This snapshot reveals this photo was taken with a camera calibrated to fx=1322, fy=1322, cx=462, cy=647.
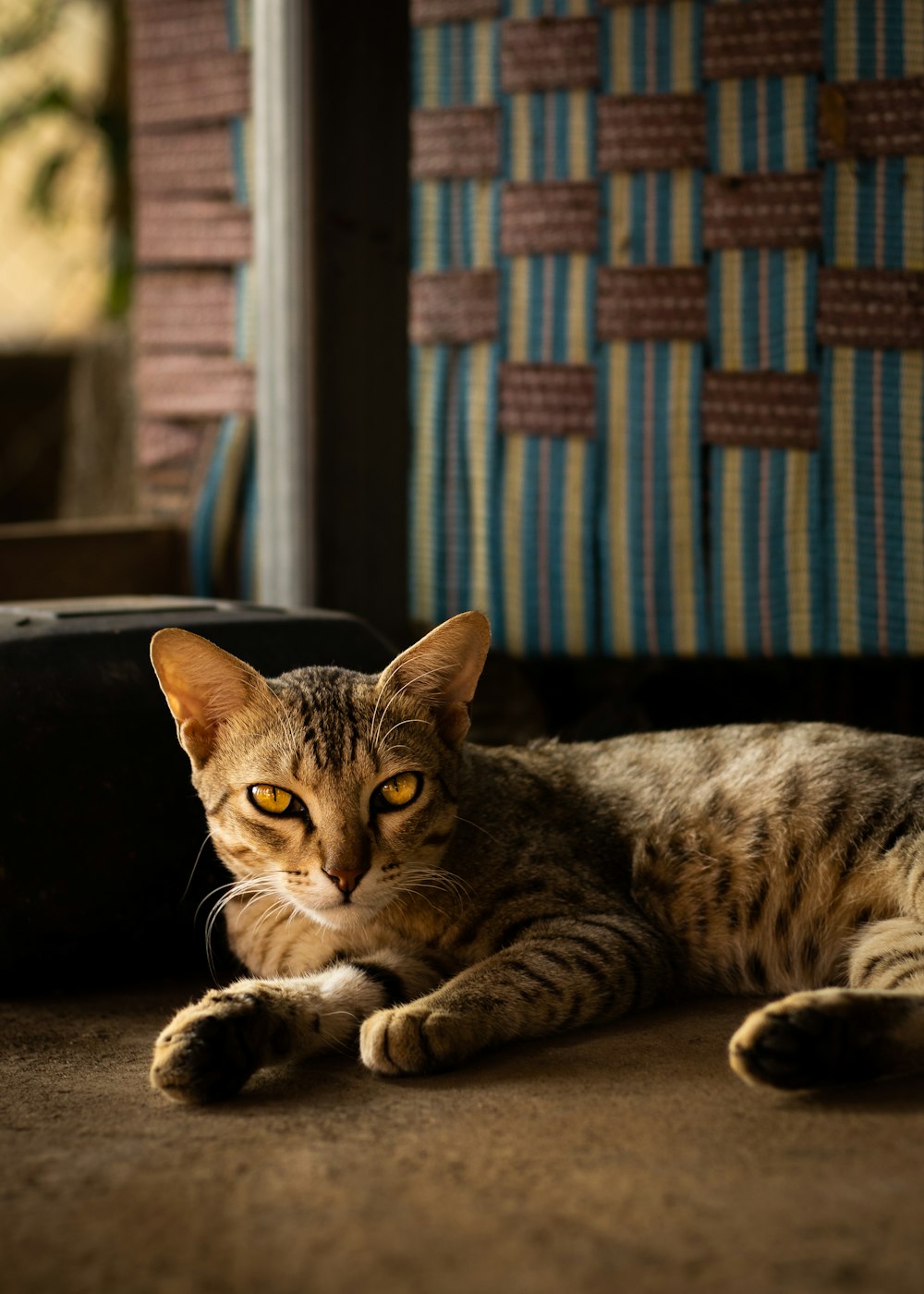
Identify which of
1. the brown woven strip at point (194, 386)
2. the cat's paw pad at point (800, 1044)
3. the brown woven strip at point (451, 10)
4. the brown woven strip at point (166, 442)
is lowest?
the cat's paw pad at point (800, 1044)

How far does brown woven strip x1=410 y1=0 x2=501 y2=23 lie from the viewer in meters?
3.52

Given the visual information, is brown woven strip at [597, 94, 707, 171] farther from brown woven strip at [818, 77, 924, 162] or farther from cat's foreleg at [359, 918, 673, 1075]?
cat's foreleg at [359, 918, 673, 1075]

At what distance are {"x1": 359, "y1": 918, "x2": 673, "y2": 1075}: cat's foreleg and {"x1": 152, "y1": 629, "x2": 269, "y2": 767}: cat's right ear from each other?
60 cm

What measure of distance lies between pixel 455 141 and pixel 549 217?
35 cm

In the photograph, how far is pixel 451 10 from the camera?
355 cm

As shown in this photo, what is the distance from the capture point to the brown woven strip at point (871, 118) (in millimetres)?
3178

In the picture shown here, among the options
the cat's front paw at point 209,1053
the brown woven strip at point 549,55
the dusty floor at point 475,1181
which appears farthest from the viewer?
the brown woven strip at point 549,55

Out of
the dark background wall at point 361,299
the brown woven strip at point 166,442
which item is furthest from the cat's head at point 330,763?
the brown woven strip at point 166,442

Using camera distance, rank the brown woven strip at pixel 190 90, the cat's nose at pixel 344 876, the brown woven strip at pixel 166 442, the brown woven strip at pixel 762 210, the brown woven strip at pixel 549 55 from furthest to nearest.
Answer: the brown woven strip at pixel 166 442, the brown woven strip at pixel 190 90, the brown woven strip at pixel 549 55, the brown woven strip at pixel 762 210, the cat's nose at pixel 344 876

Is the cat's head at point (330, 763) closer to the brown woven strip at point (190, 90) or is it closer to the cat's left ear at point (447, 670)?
the cat's left ear at point (447, 670)

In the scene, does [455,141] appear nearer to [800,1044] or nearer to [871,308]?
[871,308]

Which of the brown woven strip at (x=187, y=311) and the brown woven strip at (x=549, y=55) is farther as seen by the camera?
the brown woven strip at (x=187, y=311)

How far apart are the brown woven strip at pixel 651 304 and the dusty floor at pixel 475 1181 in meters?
1.99

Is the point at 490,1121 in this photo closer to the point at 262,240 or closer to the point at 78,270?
the point at 262,240
